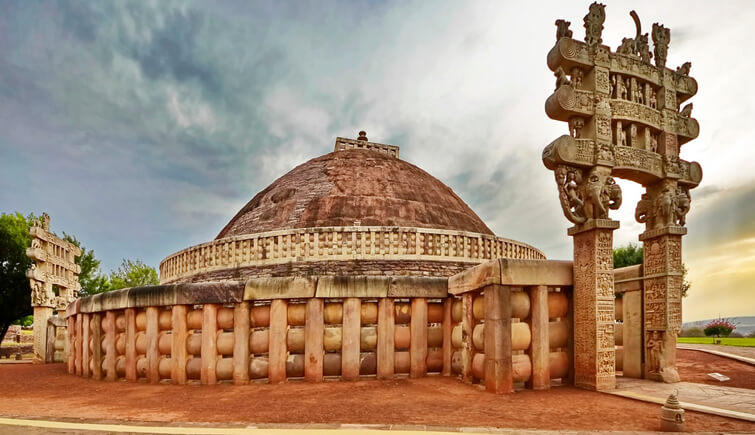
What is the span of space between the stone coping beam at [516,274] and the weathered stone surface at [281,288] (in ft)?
7.45

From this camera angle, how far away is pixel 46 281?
1803cm

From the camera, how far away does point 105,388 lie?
8.05m

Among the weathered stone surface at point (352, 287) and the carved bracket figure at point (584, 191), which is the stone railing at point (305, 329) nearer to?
the weathered stone surface at point (352, 287)

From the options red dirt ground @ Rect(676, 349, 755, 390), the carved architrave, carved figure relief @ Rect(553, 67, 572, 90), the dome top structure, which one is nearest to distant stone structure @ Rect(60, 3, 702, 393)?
carved figure relief @ Rect(553, 67, 572, 90)

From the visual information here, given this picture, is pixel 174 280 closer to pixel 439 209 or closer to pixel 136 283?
pixel 439 209

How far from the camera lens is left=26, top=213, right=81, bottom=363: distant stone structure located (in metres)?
16.6

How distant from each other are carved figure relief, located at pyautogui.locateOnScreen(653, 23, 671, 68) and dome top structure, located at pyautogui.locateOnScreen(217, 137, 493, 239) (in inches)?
406

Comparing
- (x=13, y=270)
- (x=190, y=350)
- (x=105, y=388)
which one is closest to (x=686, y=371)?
(x=190, y=350)

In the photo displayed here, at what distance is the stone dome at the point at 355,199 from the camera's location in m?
18.4

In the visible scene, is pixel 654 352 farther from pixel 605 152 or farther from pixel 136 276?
pixel 136 276

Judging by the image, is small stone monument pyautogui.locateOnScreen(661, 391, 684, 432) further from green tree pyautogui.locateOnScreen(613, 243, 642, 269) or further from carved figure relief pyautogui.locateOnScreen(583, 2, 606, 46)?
green tree pyautogui.locateOnScreen(613, 243, 642, 269)

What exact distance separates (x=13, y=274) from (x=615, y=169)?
3130cm

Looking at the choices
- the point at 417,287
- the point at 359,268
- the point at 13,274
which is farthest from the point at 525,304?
the point at 13,274

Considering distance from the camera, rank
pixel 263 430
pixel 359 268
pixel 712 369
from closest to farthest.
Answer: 1. pixel 263 430
2. pixel 712 369
3. pixel 359 268
